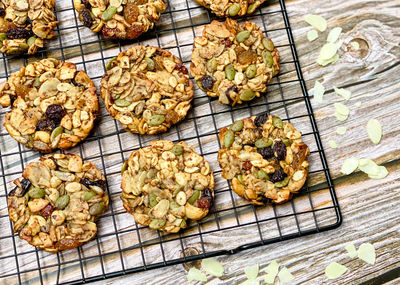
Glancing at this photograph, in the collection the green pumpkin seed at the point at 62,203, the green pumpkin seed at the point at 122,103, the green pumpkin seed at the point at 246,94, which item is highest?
the green pumpkin seed at the point at 122,103

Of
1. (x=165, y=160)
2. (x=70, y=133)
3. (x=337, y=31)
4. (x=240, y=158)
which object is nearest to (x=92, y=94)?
(x=70, y=133)

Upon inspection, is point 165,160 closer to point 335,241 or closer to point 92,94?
point 92,94

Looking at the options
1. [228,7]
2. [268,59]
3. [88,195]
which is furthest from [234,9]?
[88,195]

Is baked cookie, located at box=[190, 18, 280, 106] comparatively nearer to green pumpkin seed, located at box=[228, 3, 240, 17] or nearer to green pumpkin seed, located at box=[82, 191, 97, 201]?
green pumpkin seed, located at box=[228, 3, 240, 17]

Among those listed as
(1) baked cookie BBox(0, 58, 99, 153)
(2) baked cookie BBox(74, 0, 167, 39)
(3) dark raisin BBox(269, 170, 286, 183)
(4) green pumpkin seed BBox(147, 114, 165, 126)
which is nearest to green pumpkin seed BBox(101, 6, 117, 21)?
(2) baked cookie BBox(74, 0, 167, 39)

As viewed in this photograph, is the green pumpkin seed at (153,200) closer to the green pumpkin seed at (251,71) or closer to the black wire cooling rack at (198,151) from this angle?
the black wire cooling rack at (198,151)

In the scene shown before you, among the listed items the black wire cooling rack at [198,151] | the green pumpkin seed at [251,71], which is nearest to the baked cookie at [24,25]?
the black wire cooling rack at [198,151]

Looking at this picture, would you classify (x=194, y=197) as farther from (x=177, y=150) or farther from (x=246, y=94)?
(x=246, y=94)
